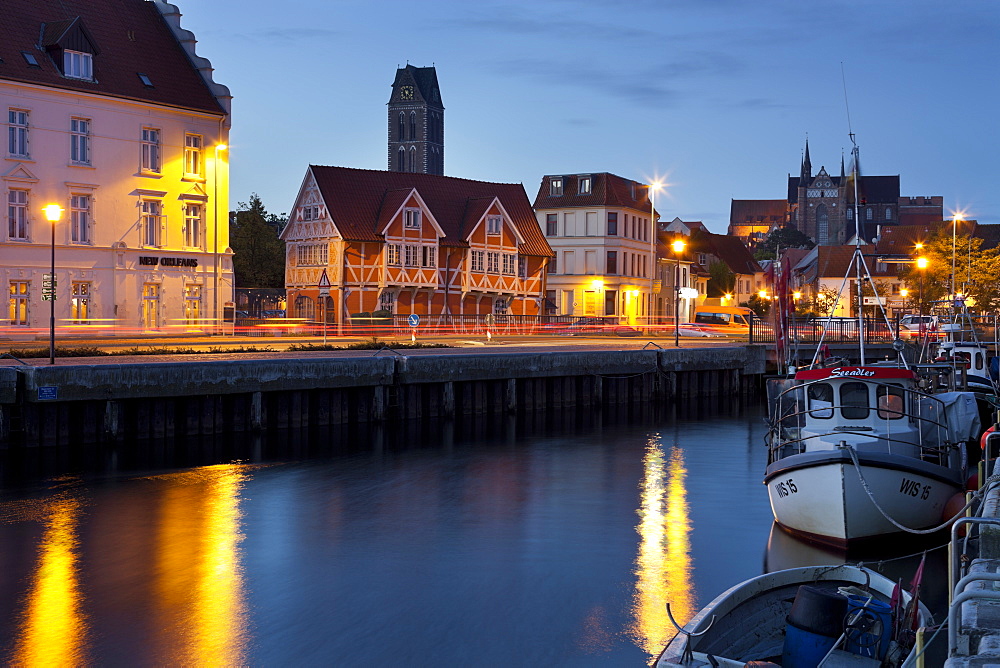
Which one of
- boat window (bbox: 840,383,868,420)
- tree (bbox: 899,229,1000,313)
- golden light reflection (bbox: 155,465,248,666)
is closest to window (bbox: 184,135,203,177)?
golden light reflection (bbox: 155,465,248,666)

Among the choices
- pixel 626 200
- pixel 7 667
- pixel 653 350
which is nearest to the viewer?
pixel 7 667

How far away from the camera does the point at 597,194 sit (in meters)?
85.9

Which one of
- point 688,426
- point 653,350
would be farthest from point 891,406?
point 653,350

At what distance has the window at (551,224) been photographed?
3444 inches

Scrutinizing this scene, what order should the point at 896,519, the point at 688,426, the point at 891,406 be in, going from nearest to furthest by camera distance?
1. the point at 896,519
2. the point at 891,406
3. the point at 688,426

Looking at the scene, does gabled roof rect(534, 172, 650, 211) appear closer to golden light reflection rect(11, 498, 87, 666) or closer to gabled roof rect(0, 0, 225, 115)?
gabled roof rect(0, 0, 225, 115)

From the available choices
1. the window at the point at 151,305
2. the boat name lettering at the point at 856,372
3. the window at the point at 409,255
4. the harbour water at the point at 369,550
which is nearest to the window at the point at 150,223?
the window at the point at 151,305

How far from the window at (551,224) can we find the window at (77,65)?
4411cm

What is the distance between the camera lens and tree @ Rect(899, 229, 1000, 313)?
71.1m

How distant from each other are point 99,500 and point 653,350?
26.9 meters

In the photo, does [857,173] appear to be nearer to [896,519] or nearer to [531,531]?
[896,519]

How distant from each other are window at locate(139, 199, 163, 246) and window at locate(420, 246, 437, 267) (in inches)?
802

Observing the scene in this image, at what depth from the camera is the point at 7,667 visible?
1289 cm

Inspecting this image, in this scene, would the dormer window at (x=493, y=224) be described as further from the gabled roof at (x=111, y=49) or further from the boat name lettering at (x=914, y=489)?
the boat name lettering at (x=914, y=489)
